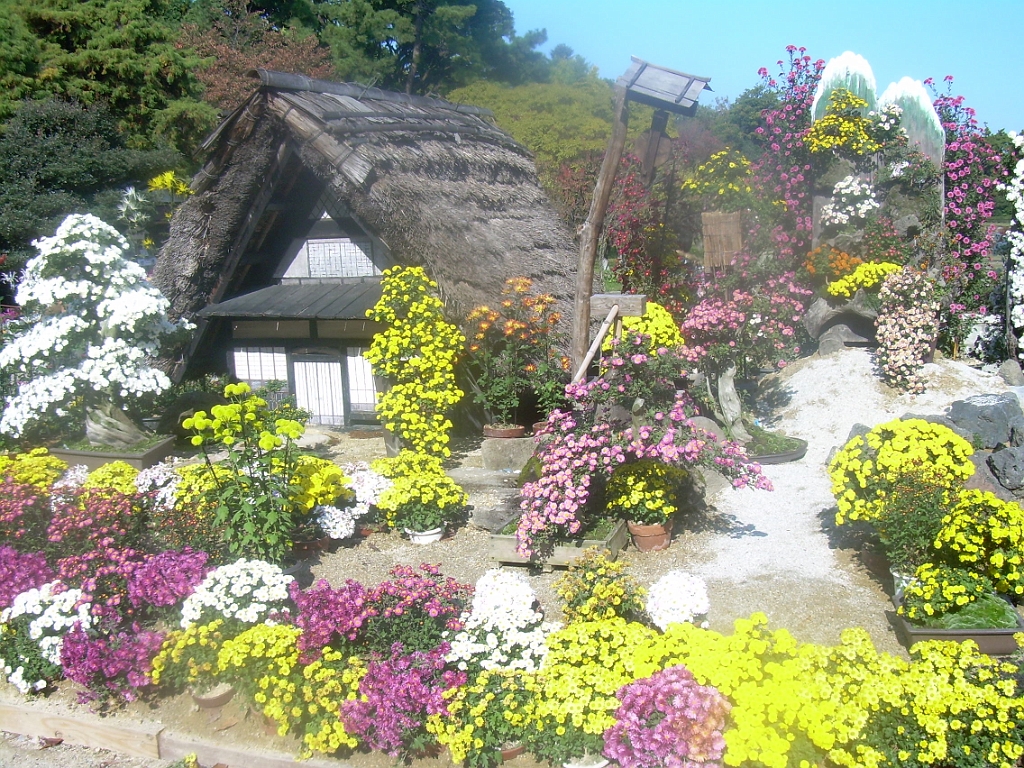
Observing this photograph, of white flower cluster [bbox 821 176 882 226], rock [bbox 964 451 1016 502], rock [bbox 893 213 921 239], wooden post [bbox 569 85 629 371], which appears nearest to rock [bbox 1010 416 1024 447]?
rock [bbox 964 451 1016 502]

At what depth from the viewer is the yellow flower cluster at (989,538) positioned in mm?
4312

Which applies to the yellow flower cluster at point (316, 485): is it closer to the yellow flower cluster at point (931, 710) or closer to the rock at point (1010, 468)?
the yellow flower cluster at point (931, 710)

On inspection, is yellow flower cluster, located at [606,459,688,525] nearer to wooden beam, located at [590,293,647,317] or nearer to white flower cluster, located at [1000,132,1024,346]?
wooden beam, located at [590,293,647,317]

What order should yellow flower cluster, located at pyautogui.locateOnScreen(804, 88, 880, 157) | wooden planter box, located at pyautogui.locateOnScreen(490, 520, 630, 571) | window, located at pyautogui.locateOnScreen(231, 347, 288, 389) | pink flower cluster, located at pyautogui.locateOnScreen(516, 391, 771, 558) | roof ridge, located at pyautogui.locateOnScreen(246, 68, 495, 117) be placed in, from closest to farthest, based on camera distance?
pink flower cluster, located at pyautogui.locateOnScreen(516, 391, 771, 558) → wooden planter box, located at pyautogui.locateOnScreen(490, 520, 630, 571) → roof ridge, located at pyautogui.locateOnScreen(246, 68, 495, 117) → window, located at pyautogui.locateOnScreen(231, 347, 288, 389) → yellow flower cluster, located at pyautogui.locateOnScreen(804, 88, 880, 157)

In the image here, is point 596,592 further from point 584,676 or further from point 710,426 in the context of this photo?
point 710,426

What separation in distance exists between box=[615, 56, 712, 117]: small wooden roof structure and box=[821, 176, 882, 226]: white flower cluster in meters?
5.60

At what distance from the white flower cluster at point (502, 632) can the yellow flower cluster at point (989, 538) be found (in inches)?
89.7

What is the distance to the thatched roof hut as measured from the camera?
827cm

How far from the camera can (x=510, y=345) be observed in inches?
314

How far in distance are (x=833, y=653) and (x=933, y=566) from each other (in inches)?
57.2

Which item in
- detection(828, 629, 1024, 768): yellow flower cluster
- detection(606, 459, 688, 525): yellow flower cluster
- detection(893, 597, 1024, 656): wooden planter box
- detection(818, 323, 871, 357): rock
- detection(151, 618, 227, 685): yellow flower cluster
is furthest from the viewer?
detection(818, 323, 871, 357): rock

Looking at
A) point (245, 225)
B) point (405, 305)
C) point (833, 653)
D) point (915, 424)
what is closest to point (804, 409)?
point (915, 424)

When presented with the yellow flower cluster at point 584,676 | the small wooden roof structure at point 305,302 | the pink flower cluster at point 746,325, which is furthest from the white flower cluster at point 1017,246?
the yellow flower cluster at point 584,676

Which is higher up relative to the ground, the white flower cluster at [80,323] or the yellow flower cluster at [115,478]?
the white flower cluster at [80,323]
